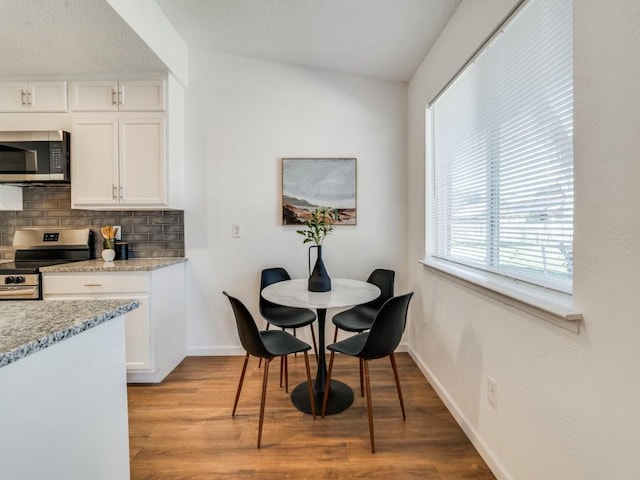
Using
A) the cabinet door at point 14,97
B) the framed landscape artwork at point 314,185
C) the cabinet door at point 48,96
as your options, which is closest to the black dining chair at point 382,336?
the framed landscape artwork at point 314,185

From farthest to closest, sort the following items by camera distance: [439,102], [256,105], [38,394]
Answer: [256,105], [439,102], [38,394]

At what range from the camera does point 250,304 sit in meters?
2.87

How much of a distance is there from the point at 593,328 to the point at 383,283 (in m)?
1.66

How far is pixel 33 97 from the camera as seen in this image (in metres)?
2.51

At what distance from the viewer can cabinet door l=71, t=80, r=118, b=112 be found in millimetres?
2482

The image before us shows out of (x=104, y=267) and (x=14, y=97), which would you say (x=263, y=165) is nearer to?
(x=104, y=267)

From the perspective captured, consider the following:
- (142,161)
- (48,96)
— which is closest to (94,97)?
(48,96)

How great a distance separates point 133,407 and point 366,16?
2.96 m

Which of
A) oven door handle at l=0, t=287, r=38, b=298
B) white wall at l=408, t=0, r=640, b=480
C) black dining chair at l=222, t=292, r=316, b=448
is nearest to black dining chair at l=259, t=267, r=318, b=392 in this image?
black dining chair at l=222, t=292, r=316, b=448

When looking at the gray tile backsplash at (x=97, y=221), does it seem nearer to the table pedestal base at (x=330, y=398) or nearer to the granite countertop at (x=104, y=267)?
the granite countertop at (x=104, y=267)

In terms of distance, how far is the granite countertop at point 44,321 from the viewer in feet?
2.37

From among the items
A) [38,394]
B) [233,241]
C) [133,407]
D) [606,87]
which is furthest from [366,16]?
[133,407]

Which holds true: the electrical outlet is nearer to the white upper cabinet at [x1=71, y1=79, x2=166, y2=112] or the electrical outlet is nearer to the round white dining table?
the round white dining table

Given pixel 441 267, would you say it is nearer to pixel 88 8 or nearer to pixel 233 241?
pixel 233 241
